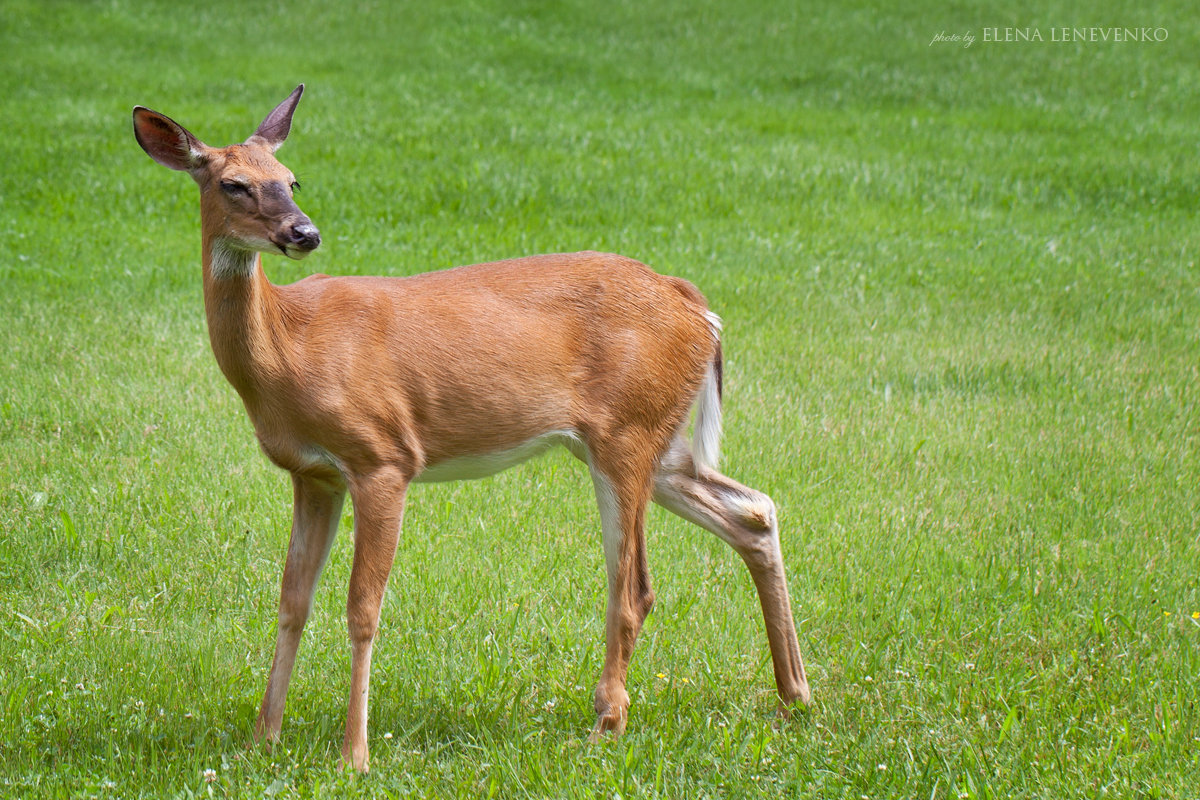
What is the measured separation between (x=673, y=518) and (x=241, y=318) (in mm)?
2532

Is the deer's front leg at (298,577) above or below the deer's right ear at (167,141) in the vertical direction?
below

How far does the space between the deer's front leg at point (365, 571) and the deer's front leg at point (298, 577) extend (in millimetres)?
283

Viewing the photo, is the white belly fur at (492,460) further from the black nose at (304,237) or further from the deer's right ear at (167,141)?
the deer's right ear at (167,141)

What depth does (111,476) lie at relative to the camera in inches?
224

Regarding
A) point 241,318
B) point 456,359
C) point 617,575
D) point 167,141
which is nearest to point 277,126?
point 167,141

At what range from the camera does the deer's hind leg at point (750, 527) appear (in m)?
4.07

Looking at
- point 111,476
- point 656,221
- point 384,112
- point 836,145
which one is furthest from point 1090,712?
point 384,112

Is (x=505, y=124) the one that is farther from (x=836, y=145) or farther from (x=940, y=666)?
(x=940, y=666)

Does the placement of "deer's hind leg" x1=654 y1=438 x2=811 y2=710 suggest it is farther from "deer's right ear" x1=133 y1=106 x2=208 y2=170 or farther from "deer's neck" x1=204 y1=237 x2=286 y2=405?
"deer's right ear" x1=133 y1=106 x2=208 y2=170

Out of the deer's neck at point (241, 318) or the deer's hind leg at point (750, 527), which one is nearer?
the deer's neck at point (241, 318)

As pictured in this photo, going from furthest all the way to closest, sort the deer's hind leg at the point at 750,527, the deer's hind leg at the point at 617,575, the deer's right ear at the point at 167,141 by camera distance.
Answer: the deer's hind leg at the point at 750,527 → the deer's hind leg at the point at 617,575 → the deer's right ear at the point at 167,141

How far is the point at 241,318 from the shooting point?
3.53 m

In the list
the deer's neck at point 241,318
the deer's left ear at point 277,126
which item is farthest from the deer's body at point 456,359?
the deer's left ear at point 277,126

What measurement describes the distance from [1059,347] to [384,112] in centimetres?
874
